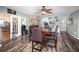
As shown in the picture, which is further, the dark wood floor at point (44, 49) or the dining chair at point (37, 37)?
the dining chair at point (37, 37)

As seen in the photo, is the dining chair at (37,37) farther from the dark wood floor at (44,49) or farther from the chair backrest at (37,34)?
the dark wood floor at (44,49)

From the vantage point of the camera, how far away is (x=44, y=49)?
2.60 metres

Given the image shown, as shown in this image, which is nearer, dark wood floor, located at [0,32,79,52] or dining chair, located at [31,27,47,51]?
dark wood floor, located at [0,32,79,52]

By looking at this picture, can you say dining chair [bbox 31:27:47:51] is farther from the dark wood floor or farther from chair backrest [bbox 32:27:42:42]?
the dark wood floor

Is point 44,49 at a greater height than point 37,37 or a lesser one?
lesser

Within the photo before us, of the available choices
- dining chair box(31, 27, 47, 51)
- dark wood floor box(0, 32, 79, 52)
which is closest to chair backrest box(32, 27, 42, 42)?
dining chair box(31, 27, 47, 51)

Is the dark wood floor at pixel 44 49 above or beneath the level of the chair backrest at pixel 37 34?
beneath

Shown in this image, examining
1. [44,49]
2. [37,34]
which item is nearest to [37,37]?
[37,34]

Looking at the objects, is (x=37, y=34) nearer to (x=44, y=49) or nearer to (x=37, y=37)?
(x=37, y=37)

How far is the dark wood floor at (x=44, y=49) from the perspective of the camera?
2533 mm

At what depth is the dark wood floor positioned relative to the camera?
8.31ft

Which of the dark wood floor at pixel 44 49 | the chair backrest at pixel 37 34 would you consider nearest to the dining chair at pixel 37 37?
the chair backrest at pixel 37 34
